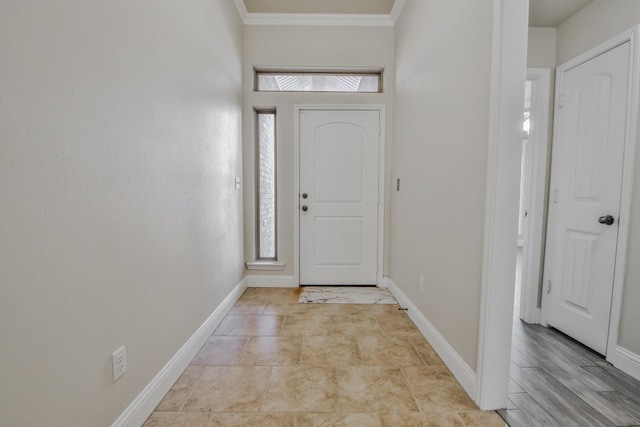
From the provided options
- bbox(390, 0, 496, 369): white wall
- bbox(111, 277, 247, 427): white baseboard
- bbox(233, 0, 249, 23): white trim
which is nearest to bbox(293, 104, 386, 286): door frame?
bbox(390, 0, 496, 369): white wall

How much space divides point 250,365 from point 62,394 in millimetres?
1002

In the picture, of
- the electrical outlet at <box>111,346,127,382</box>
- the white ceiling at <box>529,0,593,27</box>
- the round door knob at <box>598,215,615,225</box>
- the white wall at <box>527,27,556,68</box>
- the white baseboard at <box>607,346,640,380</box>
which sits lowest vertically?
the white baseboard at <box>607,346,640,380</box>

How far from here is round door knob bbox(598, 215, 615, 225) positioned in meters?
1.87

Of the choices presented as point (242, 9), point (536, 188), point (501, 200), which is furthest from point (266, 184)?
point (536, 188)

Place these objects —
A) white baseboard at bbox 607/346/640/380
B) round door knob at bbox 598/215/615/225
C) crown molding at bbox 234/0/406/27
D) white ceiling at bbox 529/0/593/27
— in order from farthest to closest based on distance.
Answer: crown molding at bbox 234/0/406/27, white ceiling at bbox 529/0/593/27, round door knob at bbox 598/215/615/225, white baseboard at bbox 607/346/640/380

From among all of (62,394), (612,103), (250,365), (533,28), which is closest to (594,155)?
(612,103)

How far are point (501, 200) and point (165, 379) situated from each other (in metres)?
1.95

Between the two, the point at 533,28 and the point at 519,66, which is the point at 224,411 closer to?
the point at 519,66

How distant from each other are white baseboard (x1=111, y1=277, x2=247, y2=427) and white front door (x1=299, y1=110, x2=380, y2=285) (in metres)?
1.31

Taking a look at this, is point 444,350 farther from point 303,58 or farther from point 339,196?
point 303,58

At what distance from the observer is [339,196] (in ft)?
10.6

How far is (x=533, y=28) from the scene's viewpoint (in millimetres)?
2340

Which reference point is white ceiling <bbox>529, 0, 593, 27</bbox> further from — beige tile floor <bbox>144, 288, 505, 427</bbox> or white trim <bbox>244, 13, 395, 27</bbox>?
beige tile floor <bbox>144, 288, 505, 427</bbox>

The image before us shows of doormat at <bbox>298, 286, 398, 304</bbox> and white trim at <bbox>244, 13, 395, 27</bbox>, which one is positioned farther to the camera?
white trim at <bbox>244, 13, 395, 27</bbox>
